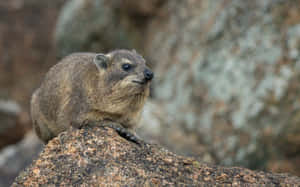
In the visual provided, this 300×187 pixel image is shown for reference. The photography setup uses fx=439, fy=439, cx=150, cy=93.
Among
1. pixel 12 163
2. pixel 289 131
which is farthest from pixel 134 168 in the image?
pixel 12 163

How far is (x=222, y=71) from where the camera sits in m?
12.4

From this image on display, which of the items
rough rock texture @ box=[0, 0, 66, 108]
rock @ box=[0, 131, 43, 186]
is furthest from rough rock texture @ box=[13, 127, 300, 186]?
rough rock texture @ box=[0, 0, 66, 108]

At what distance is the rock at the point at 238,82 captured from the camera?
11070 millimetres

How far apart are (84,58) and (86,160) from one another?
9.22 feet

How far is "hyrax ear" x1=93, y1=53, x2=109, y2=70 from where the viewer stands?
7.11 meters

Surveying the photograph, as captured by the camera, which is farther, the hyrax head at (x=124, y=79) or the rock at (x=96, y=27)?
the rock at (x=96, y=27)

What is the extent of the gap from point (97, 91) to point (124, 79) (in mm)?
474

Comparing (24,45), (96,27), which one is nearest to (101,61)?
(96,27)

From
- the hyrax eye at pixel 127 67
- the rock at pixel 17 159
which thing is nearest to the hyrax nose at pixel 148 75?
the hyrax eye at pixel 127 67

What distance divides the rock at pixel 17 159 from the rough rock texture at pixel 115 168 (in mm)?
8076

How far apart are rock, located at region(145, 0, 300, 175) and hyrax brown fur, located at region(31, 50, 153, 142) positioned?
5.17 m

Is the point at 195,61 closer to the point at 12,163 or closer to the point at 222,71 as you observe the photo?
the point at 222,71

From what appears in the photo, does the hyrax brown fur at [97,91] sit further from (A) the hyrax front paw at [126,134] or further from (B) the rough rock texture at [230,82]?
(B) the rough rock texture at [230,82]

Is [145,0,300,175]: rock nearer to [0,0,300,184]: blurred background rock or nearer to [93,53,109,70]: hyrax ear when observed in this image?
[0,0,300,184]: blurred background rock
